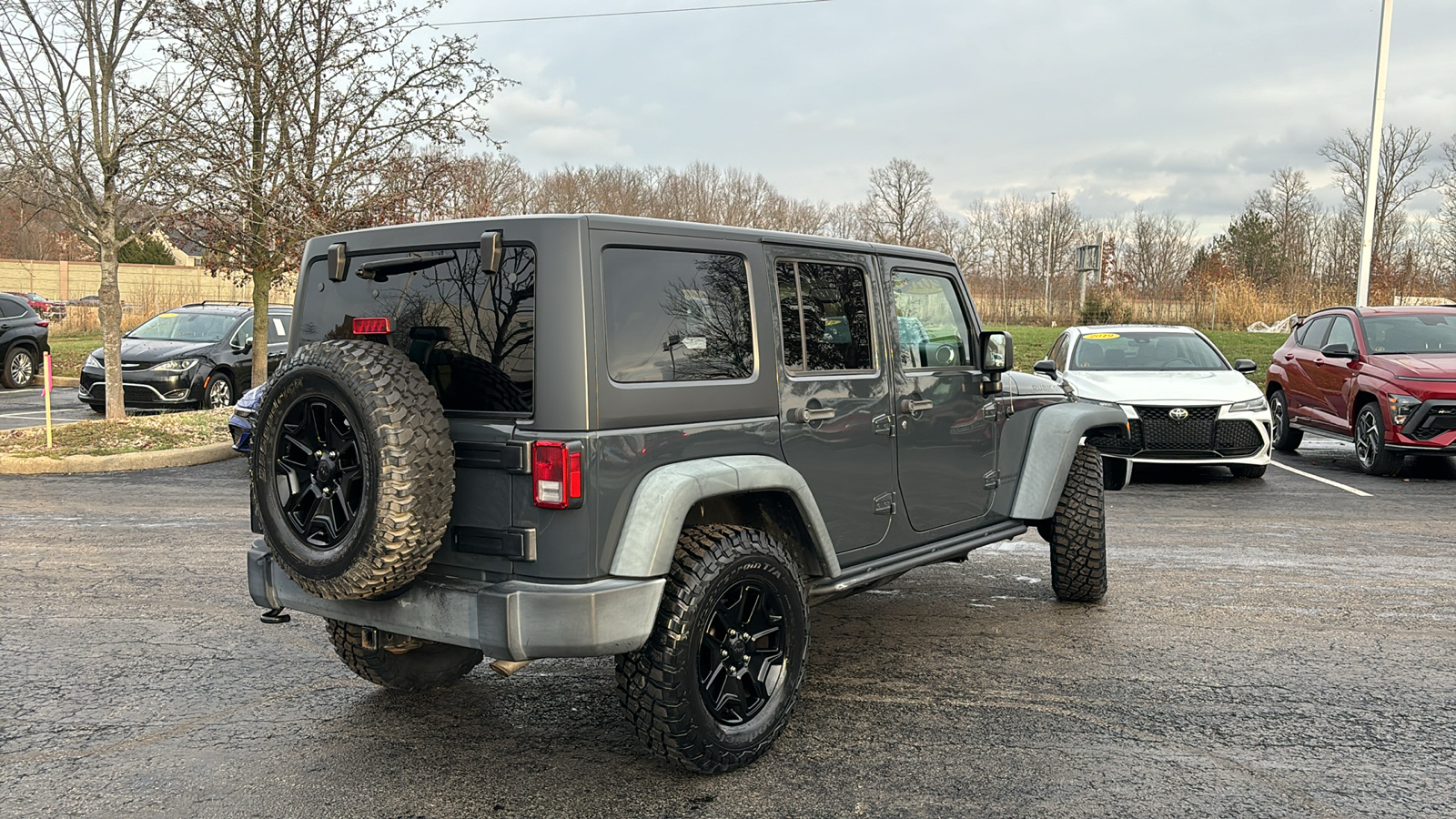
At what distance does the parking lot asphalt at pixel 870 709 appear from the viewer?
3.51m

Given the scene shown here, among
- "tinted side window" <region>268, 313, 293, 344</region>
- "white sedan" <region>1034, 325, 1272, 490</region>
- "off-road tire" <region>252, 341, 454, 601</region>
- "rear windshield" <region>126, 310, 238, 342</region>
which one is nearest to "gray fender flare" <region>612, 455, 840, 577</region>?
"off-road tire" <region>252, 341, 454, 601</region>

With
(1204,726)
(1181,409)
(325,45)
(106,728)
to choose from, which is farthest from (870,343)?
Answer: (325,45)

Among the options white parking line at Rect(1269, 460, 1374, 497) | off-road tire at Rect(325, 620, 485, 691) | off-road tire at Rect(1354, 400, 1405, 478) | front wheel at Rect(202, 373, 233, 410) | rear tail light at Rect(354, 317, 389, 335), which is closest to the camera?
rear tail light at Rect(354, 317, 389, 335)

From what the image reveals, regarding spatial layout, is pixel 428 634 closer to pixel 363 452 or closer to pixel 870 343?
pixel 363 452

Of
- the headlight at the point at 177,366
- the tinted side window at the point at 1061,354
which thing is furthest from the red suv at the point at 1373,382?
the headlight at the point at 177,366

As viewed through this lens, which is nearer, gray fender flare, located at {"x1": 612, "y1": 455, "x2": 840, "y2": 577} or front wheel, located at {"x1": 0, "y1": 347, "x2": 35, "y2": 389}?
gray fender flare, located at {"x1": 612, "y1": 455, "x2": 840, "y2": 577}

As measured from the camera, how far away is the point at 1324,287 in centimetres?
3697

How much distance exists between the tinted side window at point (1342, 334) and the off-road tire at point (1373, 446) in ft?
2.83

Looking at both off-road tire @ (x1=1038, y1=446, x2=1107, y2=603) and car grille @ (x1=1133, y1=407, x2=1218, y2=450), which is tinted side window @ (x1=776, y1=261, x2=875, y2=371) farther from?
car grille @ (x1=1133, y1=407, x2=1218, y2=450)

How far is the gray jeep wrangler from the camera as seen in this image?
3326 millimetres

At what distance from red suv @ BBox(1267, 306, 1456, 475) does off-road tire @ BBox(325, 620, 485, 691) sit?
382 inches

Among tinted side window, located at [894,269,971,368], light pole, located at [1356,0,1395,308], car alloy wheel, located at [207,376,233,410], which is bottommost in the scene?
car alloy wheel, located at [207,376,233,410]

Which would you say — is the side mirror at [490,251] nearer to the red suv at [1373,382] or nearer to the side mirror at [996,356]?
the side mirror at [996,356]

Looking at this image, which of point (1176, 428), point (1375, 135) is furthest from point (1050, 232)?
point (1176, 428)
